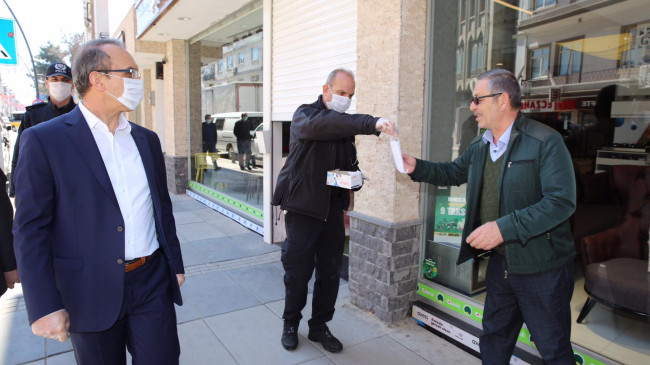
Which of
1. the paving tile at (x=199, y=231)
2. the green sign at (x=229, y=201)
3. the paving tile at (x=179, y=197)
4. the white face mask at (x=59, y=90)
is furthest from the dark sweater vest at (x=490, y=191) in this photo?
the paving tile at (x=179, y=197)

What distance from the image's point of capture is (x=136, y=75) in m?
2.12

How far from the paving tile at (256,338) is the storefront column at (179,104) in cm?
720

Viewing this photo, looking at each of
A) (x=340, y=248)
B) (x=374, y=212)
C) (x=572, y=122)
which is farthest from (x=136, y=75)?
(x=572, y=122)

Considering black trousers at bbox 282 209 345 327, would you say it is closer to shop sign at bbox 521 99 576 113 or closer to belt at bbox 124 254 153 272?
belt at bbox 124 254 153 272

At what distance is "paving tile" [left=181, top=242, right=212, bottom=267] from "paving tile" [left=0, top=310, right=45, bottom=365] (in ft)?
6.25

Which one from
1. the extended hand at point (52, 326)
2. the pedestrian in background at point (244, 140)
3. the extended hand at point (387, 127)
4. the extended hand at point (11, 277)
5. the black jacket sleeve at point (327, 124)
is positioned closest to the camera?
the extended hand at point (52, 326)

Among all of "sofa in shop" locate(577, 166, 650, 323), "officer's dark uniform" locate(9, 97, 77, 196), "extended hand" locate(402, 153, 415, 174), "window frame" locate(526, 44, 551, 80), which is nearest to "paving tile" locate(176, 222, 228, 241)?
"officer's dark uniform" locate(9, 97, 77, 196)

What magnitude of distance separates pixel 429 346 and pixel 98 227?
2724 mm

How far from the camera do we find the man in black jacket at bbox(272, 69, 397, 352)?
9.85 ft

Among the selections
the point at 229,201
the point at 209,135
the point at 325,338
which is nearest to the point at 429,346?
the point at 325,338

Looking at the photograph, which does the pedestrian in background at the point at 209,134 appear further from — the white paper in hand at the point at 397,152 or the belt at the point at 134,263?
the belt at the point at 134,263

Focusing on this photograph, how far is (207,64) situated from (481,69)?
745 cm

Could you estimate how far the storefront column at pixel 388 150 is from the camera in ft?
11.7

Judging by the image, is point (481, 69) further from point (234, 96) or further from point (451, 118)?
point (234, 96)
